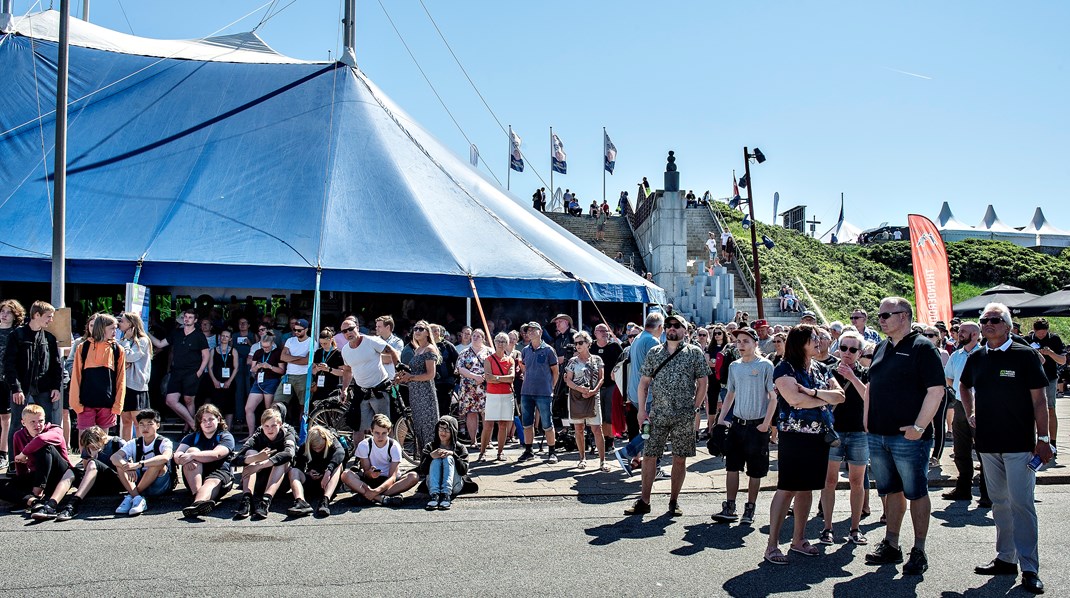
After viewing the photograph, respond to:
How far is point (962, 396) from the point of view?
18.6ft

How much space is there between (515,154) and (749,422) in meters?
29.2

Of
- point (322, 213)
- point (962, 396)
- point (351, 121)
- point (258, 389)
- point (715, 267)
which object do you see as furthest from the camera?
point (715, 267)

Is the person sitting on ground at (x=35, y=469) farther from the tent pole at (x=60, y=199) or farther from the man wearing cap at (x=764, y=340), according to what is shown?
the man wearing cap at (x=764, y=340)

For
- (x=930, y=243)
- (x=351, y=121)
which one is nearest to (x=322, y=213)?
(x=351, y=121)

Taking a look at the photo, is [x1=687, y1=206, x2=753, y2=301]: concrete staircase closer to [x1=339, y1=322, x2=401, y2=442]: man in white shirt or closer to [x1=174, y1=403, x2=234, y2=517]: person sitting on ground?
[x1=339, y1=322, x2=401, y2=442]: man in white shirt

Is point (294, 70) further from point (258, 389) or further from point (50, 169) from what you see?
point (258, 389)

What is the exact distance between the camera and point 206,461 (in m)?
6.64

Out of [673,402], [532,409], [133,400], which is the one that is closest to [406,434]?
[532,409]

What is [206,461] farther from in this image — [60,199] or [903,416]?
[903,416]

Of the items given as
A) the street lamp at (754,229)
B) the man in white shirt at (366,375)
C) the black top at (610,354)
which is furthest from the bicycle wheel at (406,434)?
the street lamp at (754,229)

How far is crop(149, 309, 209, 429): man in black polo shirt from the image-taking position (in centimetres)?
935

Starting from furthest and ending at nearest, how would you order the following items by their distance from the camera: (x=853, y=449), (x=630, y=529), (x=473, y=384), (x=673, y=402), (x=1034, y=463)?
(x=473, y=384) < (x=673, y=402) < (x=630, y=529) < (x=853, y=449) < (x=1034, y=463)

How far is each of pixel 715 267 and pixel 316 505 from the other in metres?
13.8

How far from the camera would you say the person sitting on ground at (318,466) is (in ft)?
21.6
